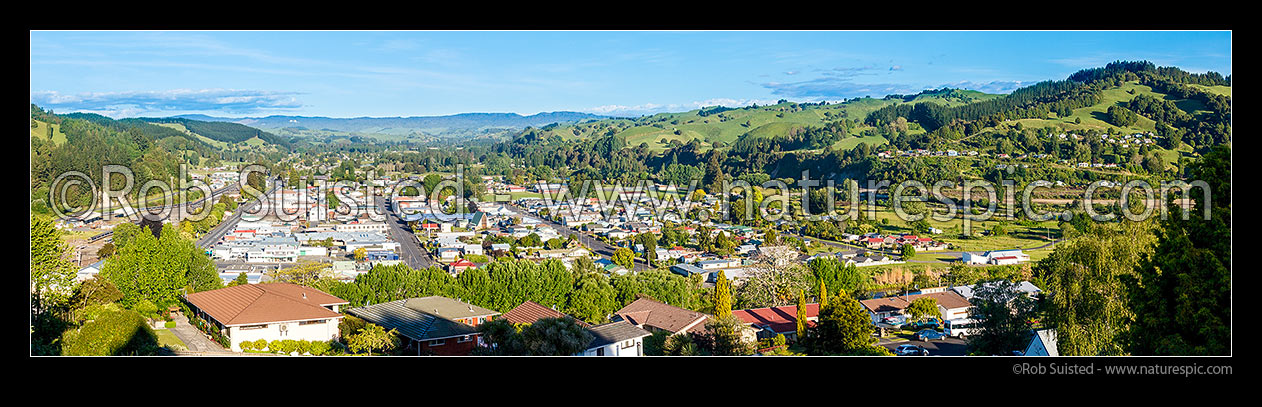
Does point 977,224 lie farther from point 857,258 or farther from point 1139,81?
point 1139,81

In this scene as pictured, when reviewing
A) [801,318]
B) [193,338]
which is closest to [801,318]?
[801,318]

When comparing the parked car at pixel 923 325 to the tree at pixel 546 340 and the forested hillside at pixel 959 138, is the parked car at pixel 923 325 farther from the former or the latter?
the forested hillside at pixel 959 138

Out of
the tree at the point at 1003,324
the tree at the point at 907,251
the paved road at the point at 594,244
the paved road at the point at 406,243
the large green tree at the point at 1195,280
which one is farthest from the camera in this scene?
the paved road at the point at 594,244

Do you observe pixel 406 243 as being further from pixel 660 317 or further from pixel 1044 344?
pixel 1044 344

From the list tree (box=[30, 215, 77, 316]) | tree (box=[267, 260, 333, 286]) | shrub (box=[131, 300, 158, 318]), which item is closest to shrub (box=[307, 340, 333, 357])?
tree (box=[30, 215, 77, 316])

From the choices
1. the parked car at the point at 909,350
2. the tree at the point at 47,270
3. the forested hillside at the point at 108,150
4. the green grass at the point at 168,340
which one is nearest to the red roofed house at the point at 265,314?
the green grass at the point at 168,340

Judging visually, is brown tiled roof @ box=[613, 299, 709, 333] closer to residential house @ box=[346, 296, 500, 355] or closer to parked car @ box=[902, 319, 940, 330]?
residential house @ box=[346, 296, 500, 355]

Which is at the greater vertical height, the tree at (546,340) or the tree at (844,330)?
the tree at (546,340)
